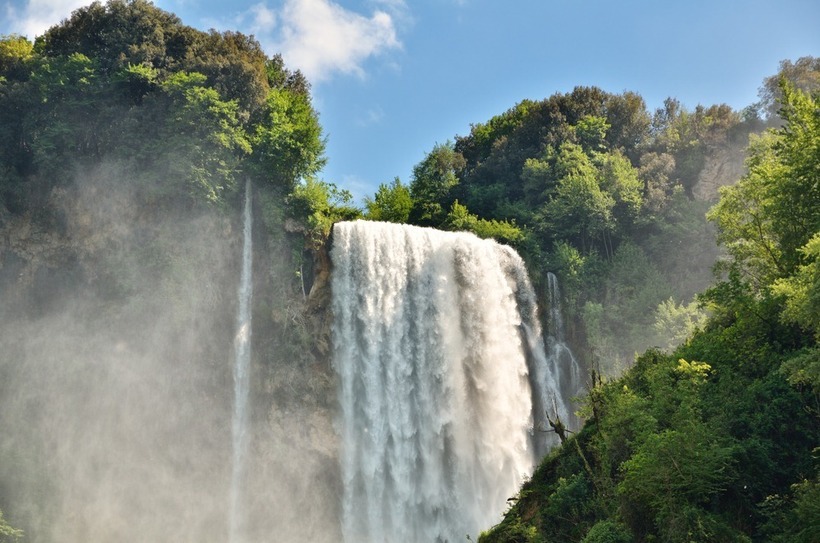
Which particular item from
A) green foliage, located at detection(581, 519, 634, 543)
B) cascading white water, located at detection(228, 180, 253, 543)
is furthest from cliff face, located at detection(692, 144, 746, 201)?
green foliage, located at detection(581, 519, 634, 543)

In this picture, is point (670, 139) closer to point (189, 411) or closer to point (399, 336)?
point (399, 336)

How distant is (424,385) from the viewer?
119 ft

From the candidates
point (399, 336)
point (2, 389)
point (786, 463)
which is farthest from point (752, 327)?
point (2, 389)

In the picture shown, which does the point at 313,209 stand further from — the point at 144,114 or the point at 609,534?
the point at 609,534

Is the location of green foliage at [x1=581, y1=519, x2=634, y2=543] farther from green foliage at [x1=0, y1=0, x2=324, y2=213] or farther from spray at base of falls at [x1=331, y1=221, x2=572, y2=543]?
green foliage at [x1=0, y1=0, x2=324, y2=213]

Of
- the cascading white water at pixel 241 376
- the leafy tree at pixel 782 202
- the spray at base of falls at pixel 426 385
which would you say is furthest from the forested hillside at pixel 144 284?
the leafy tree at pixel 782 202

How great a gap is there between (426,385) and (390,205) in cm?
1748

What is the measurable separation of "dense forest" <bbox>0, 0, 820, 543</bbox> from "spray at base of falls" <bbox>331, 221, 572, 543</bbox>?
1.78m

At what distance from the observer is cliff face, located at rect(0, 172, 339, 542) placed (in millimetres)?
33875

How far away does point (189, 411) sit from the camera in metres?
35.3

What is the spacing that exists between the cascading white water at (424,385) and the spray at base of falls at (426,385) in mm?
49

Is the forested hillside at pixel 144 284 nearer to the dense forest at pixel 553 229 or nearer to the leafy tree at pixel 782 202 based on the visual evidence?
the dense forest at pixel 553 229

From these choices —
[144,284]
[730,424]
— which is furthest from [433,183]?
[730,424]

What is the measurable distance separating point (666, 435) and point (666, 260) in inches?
1247
